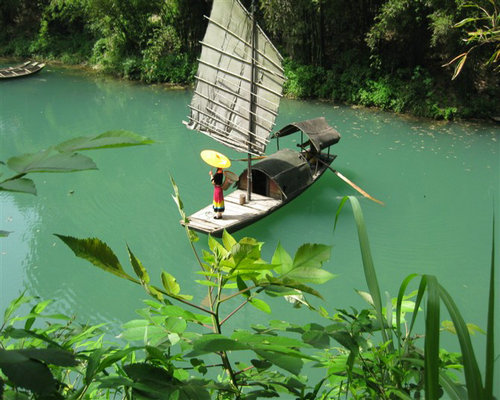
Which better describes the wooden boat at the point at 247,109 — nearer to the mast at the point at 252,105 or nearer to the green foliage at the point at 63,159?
the mast at the point at 252,105

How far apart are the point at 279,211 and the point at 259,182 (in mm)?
368

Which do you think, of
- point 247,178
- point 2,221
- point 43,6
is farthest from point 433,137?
point 43,6

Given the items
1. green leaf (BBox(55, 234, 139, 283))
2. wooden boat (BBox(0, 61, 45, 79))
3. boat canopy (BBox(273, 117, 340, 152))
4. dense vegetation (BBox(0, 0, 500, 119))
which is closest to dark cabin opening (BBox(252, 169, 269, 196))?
boat canopy (BBox(273, 117, 340, 152))

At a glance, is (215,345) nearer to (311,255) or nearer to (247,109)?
(311,255)

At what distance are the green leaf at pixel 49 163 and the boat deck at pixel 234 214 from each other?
3.57m

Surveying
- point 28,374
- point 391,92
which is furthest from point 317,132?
point 28,374

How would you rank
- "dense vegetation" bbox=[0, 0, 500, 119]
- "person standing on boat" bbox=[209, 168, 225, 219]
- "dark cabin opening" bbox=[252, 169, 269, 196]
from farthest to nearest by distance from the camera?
"dense vegetation" bbox=[0, 0, 500, 119] → "dark cabin opening" bbox=[252, 169, 269, 196] → "person standing on boat" bbox=[209, 168, 225, 219]

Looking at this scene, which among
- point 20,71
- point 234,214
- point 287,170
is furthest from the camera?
point 20,71

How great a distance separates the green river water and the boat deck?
21 cm

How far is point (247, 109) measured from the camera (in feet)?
16.6

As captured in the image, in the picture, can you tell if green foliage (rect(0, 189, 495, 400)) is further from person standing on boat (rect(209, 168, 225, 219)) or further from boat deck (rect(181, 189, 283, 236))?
person standing on boat (rect(209, 168, 225, 219))

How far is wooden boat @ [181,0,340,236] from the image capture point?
4.75m

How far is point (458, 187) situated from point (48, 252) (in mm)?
4511

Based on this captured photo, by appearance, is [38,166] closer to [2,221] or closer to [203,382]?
[203,382]
